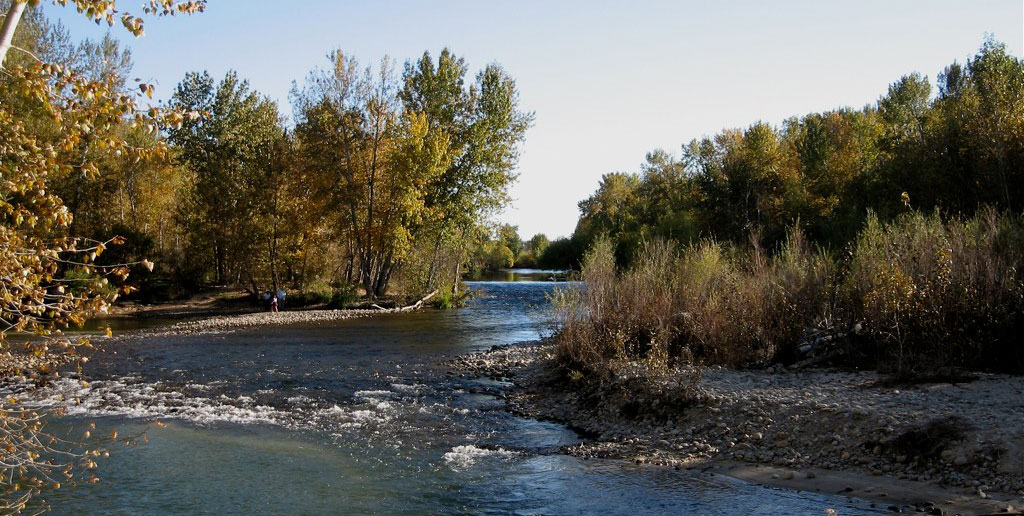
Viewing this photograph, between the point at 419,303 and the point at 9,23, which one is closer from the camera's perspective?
the point at 9,23

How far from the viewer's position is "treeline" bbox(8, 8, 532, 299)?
126ft

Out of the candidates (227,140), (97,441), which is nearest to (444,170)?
(227,140)

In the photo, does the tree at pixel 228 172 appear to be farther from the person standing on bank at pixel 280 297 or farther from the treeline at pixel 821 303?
the treeline at pixel 821 303

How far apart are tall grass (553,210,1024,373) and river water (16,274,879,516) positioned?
3.31 m

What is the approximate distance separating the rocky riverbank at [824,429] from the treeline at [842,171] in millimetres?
4048

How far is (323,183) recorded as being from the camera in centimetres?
3856

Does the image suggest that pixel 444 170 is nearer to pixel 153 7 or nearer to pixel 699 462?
pixel 699 462

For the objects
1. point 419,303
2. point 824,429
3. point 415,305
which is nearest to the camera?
point 824,429

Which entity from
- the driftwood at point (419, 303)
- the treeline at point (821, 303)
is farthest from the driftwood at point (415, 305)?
the treeline at point (821, 303)

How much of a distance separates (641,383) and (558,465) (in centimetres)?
343

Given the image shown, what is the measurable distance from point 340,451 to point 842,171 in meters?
51.6

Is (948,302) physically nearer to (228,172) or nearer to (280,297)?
(280,297)

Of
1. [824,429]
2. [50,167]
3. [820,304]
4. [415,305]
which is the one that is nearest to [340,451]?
[50,167]

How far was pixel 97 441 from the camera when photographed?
38.5 feet
